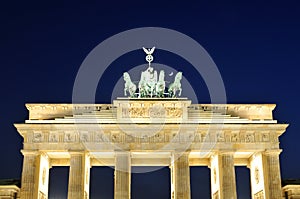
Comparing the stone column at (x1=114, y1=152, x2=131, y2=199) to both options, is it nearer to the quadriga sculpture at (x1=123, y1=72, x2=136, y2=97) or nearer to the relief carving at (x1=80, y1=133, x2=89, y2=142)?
the relief carving at (x1=80, y1=133, x2=89, y2=142)

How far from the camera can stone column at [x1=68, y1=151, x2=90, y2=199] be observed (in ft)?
132

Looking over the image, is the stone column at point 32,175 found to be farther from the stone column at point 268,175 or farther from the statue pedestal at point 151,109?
the stone column at point 268,175

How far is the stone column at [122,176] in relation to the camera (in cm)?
4019

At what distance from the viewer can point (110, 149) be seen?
4150 cm

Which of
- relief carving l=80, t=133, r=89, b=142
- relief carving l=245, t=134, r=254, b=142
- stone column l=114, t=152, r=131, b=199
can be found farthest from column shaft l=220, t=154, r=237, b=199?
relief carving l=80, t=133, r=89, b=142

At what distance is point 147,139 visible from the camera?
41844 mm

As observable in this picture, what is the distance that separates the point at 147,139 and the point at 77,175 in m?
6.86

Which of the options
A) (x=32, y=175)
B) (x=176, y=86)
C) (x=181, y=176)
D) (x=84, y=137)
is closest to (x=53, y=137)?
(x=84, y=137)

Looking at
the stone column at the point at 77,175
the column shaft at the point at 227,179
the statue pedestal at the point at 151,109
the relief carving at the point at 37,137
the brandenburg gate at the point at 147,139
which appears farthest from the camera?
the statue pedestal at the point at 151,109

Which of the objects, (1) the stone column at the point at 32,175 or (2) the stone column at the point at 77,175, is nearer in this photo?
(1) the stone column at the point at 32,175

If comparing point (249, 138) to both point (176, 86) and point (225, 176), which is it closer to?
point (225, 176)

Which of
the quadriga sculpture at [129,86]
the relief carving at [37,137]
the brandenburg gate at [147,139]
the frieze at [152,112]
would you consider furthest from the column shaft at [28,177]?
the quadriga sculpture at [129,86]

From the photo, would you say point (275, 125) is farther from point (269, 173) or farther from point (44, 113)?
point (44, 113)

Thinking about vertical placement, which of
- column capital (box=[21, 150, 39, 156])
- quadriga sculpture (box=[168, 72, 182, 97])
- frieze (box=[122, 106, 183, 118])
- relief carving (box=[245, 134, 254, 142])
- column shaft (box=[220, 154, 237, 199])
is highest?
quadriga sculpture (box=[168, 72, 182, 97])
